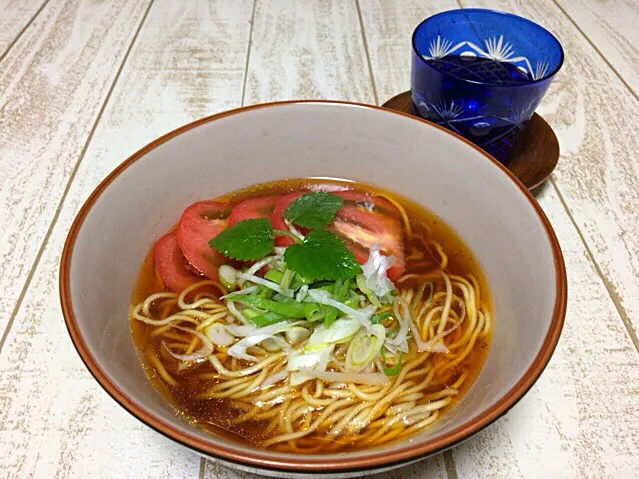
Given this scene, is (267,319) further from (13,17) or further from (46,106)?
(13,17)

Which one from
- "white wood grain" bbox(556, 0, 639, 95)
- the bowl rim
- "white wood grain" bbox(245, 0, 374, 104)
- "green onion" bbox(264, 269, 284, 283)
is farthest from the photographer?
"white wood grain" bbox(556, 0, 639, 95)

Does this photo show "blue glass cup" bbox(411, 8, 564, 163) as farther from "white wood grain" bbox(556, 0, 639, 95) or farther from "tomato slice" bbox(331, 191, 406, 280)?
"white wood grain" bbox(556, 0, 639, 95)

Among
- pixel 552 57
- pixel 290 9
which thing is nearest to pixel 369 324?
pixel 552 57

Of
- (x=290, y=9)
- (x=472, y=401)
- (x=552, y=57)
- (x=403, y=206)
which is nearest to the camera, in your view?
(x=472, y=401)

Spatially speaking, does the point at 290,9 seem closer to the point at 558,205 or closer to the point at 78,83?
the point at 78,83

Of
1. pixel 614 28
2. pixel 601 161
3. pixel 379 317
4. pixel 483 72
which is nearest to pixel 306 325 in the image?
pixel 379 317

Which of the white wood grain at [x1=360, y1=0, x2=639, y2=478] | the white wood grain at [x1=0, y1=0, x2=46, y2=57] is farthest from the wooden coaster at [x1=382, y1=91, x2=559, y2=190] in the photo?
the white wood grain at [x1=0, y1=0, x2=46, y2=57]
